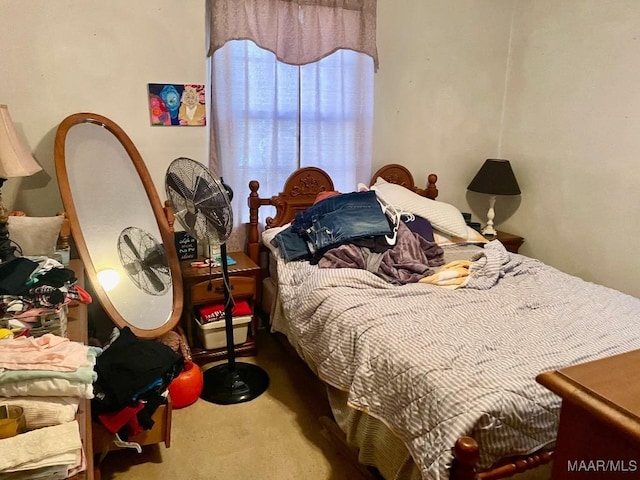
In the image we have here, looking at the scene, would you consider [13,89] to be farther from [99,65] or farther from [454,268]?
[454,268]

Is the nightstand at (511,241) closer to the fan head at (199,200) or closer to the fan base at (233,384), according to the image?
the fan base at (233,384)

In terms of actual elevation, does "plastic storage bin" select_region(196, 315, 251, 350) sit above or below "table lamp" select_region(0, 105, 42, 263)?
below

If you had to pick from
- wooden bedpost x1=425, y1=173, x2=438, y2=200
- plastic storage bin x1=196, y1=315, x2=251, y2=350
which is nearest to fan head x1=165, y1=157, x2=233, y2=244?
plastic storage bin x1=196, y1=315, x2=251, y2=350

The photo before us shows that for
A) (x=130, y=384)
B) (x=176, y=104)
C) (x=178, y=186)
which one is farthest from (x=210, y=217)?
(x=176, y=104)

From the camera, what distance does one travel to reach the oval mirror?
2.37m

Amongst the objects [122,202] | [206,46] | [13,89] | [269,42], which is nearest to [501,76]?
[269,42]

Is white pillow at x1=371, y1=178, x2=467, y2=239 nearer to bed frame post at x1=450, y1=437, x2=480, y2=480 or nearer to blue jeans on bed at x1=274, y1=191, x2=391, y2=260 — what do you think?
blue jeans on bed at x1=274, y1=191, x2=391, y2=260

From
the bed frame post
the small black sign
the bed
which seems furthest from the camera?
the small black sign

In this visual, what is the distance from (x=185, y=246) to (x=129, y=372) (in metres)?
1.13

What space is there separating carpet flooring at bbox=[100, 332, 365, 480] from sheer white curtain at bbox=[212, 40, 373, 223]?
3.82 feet

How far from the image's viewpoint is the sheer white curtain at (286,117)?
2.83 m

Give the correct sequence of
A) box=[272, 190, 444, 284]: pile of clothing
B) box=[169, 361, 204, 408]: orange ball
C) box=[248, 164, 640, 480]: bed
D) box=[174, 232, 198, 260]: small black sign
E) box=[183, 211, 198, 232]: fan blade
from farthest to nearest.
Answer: box=[174, 232, 198, 260]: small black sign
box=[272, 190, 444, 284]: pile of clothing
box=[169, 361, 204, 408]: orange ball
box=[183, 211, 198, 232]: fan blade
box=[248, 164, 640, 480]: bed

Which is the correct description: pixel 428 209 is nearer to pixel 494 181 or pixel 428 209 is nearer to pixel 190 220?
pixel 494 181

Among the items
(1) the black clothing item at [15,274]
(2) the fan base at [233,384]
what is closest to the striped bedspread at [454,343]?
(2) the fan base at [233,384]
